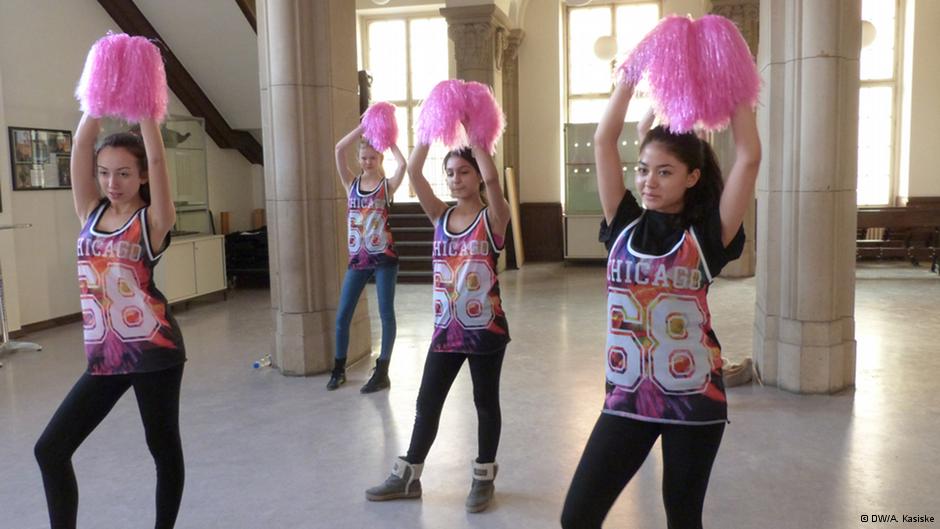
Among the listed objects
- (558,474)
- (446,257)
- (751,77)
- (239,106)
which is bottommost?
(558,474)

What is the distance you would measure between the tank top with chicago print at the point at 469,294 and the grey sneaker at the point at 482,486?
57cm

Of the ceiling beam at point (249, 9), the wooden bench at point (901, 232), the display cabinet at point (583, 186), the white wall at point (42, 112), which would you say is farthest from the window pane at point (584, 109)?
the white wall at point (42, 112)

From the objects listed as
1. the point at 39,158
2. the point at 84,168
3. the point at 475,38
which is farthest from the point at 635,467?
the point at 475,38

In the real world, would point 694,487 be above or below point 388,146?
below

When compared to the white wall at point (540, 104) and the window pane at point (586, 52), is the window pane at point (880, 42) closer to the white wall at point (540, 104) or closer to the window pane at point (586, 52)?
the window pane at point (586, 52)

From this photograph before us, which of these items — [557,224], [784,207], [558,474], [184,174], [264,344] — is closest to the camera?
[558,474]

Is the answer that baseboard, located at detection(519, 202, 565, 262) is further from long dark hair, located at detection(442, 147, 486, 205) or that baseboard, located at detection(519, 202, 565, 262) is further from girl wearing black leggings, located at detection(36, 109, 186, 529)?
girl wearing black leggings, located at detection(36, 109, 186, 529)

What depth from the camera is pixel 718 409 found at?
6.59 ft

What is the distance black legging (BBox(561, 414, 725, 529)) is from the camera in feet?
6.52

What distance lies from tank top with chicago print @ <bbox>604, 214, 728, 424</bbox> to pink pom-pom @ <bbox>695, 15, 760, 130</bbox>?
1.05ft

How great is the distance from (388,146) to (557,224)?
8.44 m

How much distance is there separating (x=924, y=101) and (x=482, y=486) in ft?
39.1

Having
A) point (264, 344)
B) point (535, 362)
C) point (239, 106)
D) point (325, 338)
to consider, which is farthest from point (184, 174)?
point (535, 362)

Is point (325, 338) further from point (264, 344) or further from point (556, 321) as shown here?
point (556, 321)
